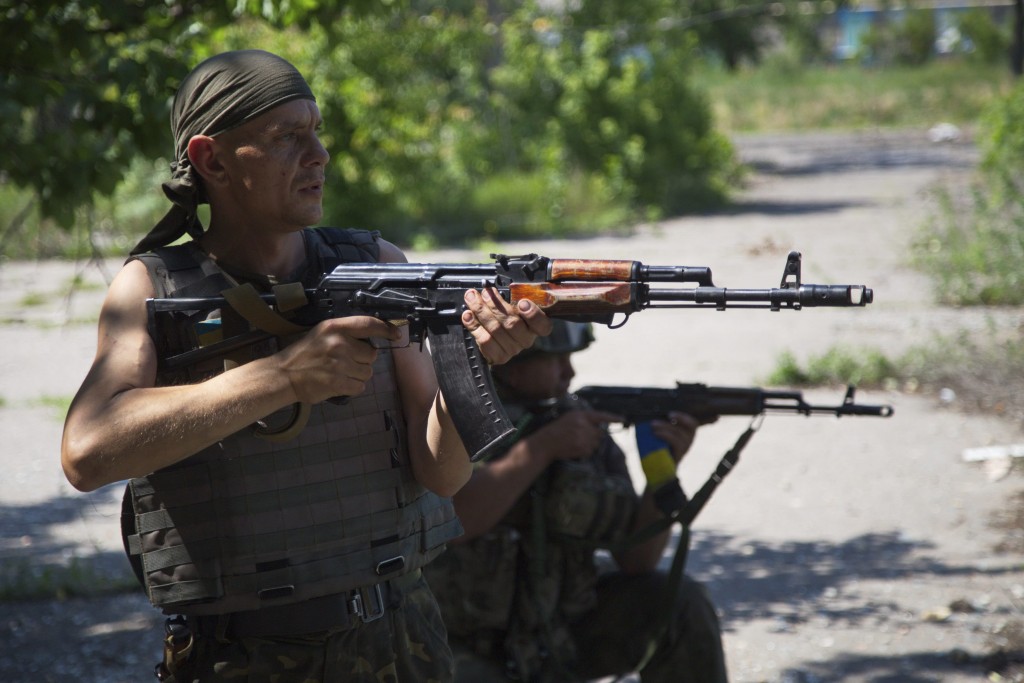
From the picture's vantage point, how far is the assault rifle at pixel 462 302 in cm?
212

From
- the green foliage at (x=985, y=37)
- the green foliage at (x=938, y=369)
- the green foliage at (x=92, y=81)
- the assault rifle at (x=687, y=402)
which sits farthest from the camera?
the green foliage at (x=985, y=37)

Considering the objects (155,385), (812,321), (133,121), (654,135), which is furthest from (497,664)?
(654,135)

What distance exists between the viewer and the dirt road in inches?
171

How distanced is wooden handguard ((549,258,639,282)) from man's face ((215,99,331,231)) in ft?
1.58

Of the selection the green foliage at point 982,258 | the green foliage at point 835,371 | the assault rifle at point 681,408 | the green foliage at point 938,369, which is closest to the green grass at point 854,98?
the green foliage at point 982,258

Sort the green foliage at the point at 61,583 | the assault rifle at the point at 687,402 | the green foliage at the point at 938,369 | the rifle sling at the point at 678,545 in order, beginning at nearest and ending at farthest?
the rifle sling at the point at 678,545
the assault rifle at the point at 687,402
the green foliage at the point at 61,583
the green foliage at the point at 938,369

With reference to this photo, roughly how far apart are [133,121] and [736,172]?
721 inches

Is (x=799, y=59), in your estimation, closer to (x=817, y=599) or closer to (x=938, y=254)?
(x=938, y=254)

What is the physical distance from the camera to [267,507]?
2256mm

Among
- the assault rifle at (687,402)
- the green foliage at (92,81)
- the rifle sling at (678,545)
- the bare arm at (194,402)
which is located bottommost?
the rifle sling at (678,545)

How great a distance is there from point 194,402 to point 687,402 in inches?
76.4

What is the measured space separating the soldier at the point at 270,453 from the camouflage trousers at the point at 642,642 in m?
0.95

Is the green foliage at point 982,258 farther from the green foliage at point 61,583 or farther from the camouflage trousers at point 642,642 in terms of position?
the green foliage at point 61,583

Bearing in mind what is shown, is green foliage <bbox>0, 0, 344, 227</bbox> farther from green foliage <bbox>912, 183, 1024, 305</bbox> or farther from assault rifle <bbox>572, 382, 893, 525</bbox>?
green foliage <bbox>912, 183, 1024, 305</bbox>
